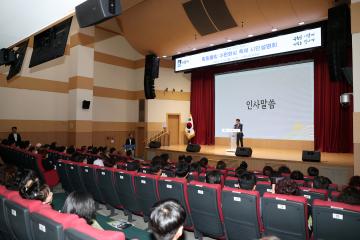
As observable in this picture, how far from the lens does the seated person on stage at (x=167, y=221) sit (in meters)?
1.50

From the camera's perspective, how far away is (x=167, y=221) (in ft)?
4.91

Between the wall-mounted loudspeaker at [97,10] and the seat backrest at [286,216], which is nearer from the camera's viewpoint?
the seat backrest at [286,216]

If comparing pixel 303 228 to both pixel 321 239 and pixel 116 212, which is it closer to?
pixel 321 239

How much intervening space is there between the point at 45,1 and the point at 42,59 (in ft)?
9.75

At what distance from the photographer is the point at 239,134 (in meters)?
10.4

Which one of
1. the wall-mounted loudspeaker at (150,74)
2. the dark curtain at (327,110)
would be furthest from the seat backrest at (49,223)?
the dark curtain at (327,110)

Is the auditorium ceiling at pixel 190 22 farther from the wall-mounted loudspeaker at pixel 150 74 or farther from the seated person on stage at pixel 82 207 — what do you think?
the seated person on stage at pixel 82 207

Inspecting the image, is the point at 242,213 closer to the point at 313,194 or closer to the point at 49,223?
the point at 313,194

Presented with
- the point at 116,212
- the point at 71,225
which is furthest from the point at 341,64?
the point at 71,225

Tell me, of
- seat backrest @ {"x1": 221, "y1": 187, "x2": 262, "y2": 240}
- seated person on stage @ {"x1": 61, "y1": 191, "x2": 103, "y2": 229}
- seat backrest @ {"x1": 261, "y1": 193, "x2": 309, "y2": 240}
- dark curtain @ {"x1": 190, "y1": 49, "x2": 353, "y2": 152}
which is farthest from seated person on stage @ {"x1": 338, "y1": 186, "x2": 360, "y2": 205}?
dark curtain @ {"x1": 190, "y1": 49, "x2": 353, "y2": 152}

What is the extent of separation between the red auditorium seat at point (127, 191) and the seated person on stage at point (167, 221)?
222 centimetres

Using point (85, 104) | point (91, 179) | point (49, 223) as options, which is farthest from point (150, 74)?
point (49, 223)

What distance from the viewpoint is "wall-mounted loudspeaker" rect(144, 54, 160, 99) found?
10.7 metres

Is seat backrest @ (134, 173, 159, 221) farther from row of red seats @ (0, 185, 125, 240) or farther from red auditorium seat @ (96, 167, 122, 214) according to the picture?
row of red seats @ (0, 185, 125, 240)
